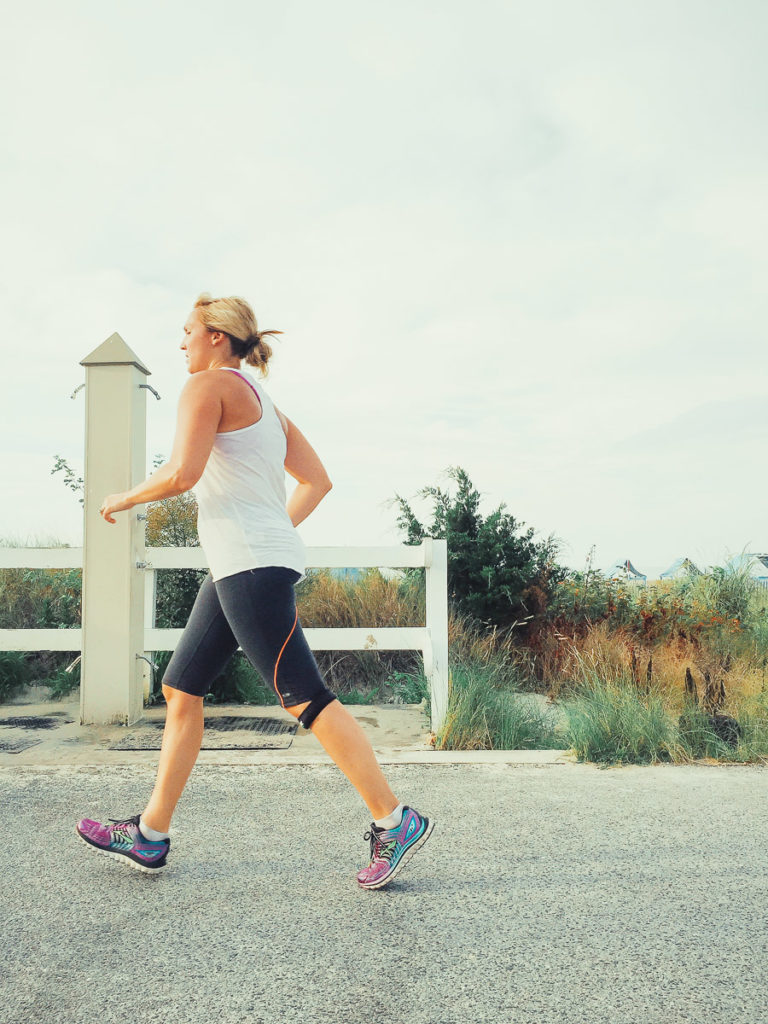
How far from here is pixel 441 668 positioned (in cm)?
575

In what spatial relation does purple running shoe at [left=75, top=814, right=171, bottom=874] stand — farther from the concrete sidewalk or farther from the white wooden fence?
the white wooden fence

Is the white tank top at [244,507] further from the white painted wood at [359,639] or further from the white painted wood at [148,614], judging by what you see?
the white painted wood at [148,614]

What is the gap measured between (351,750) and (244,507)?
892 mm

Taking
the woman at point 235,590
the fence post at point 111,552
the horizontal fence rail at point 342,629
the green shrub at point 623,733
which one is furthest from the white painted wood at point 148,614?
the woman at point 235,590

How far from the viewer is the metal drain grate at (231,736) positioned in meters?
5.24

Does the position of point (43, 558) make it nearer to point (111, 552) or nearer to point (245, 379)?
point (111, 552)

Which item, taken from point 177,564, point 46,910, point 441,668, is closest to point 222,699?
point 177,564

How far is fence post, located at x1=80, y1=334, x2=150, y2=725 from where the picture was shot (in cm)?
582

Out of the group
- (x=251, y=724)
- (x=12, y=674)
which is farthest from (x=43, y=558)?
(x=251, y=724)

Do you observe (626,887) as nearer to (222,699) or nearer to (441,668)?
(441,668)

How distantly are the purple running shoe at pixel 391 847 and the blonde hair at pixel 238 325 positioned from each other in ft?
5.58

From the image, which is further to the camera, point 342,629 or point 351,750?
point 342,629

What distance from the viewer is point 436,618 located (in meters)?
5.81

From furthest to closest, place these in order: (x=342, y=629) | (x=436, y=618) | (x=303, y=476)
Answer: (x=342, y=629), (x=436, y=618), (x=303, y=476)
